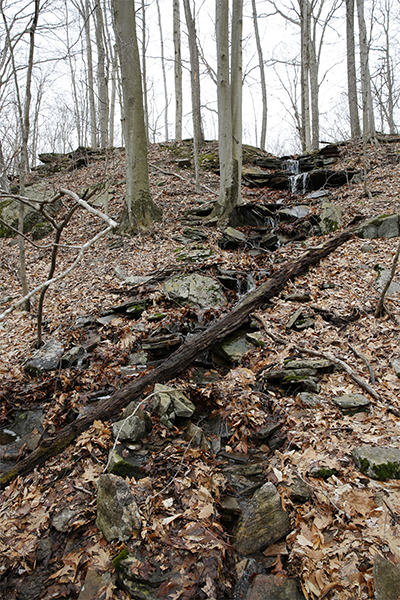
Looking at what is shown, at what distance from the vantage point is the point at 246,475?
3053 mm

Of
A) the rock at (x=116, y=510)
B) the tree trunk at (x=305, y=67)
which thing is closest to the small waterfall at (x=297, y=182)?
the tree trunk at (x=305, y=67)

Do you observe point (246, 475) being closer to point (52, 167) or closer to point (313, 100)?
point (52, 167)

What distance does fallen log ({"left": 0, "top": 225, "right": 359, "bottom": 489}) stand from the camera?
338 centimetres

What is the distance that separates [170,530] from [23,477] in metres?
1.72

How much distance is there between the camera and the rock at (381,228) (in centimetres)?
676

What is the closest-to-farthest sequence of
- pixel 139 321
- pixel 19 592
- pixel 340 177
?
pixel 19 592
pixel 139 321
pixel 340 177

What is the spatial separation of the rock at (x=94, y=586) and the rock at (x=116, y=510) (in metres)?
0.23

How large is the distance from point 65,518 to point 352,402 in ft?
9.70

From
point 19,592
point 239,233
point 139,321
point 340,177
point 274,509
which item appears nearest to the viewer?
point 19,592

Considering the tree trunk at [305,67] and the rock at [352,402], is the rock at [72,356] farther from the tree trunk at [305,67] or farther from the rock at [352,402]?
the tree trunk at [305,67]

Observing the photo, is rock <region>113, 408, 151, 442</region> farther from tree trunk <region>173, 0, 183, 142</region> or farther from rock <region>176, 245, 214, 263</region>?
tree trunk <region>173, 0, 183, 142</region>

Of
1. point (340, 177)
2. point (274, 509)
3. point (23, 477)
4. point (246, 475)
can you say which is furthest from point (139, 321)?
point (340, 177)

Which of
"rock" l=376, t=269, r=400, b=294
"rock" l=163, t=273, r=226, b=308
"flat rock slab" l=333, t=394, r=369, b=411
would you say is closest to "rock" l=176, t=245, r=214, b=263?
"rock" l=163, t=273, r=226, b=308

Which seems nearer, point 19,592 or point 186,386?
point 19,592
